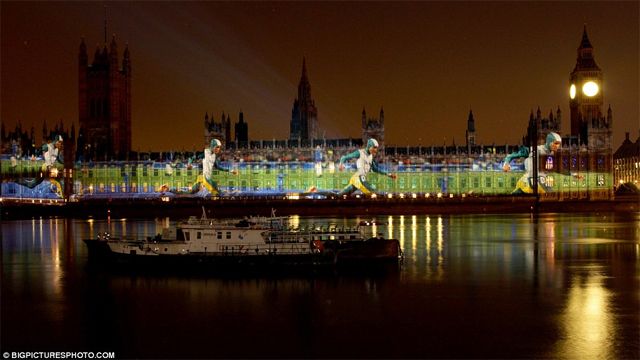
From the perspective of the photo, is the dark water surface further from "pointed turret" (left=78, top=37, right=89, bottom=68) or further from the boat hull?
"pointed turret" (left=78, top=37, right=89, bottom=68)

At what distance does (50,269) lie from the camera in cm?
3781

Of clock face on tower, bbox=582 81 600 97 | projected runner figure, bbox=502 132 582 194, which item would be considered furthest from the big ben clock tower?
projected runner figure, bbox=502 132 582 194

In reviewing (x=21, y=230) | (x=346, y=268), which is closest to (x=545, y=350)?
(x=346, y=268)

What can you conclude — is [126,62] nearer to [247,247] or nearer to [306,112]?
[306,112]

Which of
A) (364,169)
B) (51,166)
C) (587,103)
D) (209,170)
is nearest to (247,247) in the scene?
(364,169)

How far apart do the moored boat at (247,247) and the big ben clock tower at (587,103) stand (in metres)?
72.6

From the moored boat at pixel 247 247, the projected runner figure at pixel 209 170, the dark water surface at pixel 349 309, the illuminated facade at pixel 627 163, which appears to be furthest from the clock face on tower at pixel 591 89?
the moored boat at pixel 247 247

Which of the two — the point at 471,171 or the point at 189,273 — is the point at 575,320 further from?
the point at 471,171

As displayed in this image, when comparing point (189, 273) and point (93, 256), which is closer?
point (189, 273)

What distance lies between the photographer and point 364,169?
342 feet

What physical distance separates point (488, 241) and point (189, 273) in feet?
67.0

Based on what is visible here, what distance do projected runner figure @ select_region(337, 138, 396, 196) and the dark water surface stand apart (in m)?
60.6

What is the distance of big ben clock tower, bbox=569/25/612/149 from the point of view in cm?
10362

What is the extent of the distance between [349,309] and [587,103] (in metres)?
87.6
